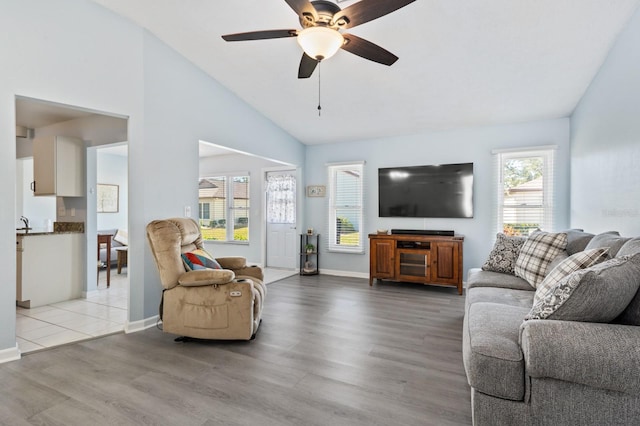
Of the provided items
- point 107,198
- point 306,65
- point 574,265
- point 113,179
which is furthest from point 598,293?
point 113,179

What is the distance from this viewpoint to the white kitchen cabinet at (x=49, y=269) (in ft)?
13.0

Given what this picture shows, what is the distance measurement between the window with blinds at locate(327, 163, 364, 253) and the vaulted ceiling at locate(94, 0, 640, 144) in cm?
117

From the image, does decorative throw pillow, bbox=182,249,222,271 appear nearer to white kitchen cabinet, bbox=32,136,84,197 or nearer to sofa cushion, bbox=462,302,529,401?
sofa cushion, bbox=462,302,529,401

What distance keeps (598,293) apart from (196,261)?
3.00 metres

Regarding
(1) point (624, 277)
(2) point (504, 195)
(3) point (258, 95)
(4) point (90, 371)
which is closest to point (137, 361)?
(4) point (90, 371)

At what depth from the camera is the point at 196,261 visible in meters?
3.18

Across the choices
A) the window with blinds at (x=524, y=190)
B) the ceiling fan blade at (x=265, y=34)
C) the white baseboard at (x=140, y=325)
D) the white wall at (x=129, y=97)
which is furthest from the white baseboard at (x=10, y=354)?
A: the window with blinds at (x=524, y=190)

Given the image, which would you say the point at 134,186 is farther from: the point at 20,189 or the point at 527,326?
the point at 20,189

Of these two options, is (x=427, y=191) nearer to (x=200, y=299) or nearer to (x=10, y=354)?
(x=200, y=299)

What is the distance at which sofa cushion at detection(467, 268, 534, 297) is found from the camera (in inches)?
118

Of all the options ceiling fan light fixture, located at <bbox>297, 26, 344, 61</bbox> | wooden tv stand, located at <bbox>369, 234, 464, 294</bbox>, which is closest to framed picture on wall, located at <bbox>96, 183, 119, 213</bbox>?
wooden tv stand, located at <bbox>369, 234, 464, 294</bbox>

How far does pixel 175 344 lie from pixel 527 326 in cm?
275

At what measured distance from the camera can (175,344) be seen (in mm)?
2928

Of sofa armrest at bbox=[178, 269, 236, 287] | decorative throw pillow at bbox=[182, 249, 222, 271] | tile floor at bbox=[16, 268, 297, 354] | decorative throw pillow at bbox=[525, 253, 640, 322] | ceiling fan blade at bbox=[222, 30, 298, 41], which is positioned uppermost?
ceiling fan blade at bbox=[222, 30, 298, 41]
